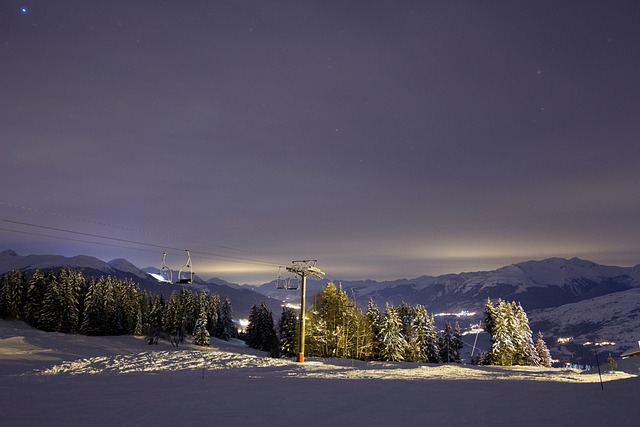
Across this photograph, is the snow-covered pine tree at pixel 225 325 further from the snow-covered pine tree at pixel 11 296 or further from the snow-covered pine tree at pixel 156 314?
the snow-covered pine tree at pixel 11 296

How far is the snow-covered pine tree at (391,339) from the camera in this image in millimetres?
59312

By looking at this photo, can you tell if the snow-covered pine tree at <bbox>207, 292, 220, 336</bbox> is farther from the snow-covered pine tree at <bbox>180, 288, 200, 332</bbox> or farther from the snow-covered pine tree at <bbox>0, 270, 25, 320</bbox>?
the snow-covered pine tree at <bbox>0, 270, 25, 320</bbox>

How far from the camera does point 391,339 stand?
2352 inches

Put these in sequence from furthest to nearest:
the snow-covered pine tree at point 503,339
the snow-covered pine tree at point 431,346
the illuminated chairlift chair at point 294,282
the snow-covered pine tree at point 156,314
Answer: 1. the snow-covered pine tree at point 156,314
2. the snow-covered pine tree at point 431,346
3. the snow-covered pine tree at point 503,339
4. the illuminated chairlift chair at point 294,282

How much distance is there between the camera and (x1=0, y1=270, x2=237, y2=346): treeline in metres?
75.9

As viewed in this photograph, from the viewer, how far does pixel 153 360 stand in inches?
1220

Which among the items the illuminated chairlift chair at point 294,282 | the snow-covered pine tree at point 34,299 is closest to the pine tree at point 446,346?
the illuminated chairlift chair at point 294,282

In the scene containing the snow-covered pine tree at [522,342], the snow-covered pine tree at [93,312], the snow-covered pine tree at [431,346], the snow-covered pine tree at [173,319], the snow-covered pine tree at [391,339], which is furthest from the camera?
the snow-covered pine tree at [173,319]

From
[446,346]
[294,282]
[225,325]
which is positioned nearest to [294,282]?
[294,282]

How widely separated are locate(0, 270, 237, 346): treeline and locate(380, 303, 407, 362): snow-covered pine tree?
38236mm

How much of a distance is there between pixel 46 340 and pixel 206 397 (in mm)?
57786

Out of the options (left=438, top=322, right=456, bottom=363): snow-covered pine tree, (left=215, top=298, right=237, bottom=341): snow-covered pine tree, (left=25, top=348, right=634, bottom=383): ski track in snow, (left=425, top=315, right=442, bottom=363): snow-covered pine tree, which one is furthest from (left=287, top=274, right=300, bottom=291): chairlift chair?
(left=215, top=298, right=237, bottom=341): snow-covered pine tree

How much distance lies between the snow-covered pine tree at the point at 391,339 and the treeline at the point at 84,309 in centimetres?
3824

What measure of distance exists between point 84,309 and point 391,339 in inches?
2245
